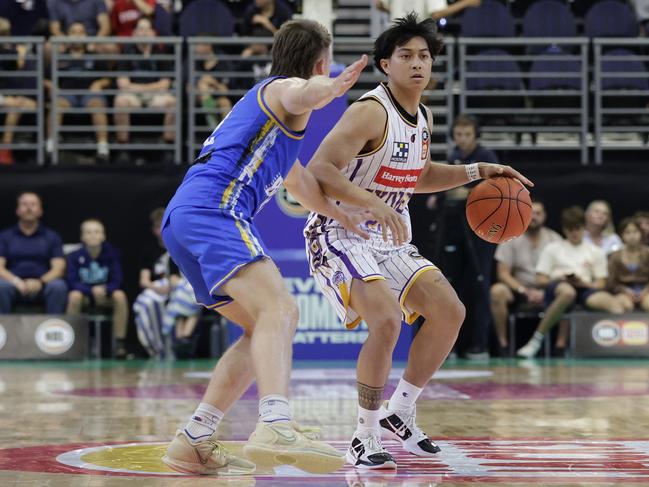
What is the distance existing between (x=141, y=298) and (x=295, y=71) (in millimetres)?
8404

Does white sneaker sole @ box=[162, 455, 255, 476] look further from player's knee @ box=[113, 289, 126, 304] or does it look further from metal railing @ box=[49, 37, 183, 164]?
metal railing @ box=[49, 37, 183, 164]

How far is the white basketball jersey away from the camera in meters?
5.80

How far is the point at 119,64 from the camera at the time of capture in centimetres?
1463

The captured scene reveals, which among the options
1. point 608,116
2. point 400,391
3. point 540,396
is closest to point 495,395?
point 540,396

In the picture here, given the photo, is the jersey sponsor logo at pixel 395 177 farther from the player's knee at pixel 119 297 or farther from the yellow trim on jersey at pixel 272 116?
the player's knee at pixel 119 297

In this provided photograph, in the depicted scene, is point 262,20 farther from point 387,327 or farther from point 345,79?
point 345,79

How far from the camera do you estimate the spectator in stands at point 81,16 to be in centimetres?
1459

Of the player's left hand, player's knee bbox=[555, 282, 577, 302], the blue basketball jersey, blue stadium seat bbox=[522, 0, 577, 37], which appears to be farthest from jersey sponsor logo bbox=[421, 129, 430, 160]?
blue stadium seat bbox=[522, 0, 577, 37]

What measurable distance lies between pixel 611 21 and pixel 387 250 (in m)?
10.4

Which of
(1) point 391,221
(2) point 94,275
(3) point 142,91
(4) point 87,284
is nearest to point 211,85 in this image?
(3) point 142,91

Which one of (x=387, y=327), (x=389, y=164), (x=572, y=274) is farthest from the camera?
(x=572, y=274)

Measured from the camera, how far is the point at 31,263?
512 inches

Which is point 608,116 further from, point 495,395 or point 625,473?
point 625,473

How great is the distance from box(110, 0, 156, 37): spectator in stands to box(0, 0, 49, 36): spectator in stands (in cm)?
106
